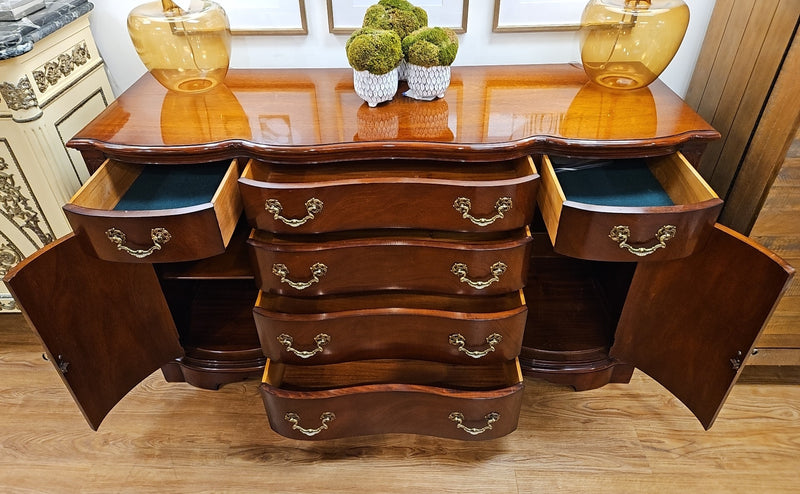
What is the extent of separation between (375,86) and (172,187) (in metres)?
0.46

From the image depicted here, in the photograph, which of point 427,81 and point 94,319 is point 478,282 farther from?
point 94,319

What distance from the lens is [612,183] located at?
112cm

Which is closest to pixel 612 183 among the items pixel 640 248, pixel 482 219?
pixel 640 248

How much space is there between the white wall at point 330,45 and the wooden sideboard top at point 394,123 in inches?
5.5

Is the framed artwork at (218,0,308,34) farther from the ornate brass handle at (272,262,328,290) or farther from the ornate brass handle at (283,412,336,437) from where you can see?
the ornate brass handle at (283,412,336,437)

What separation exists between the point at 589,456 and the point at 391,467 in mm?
455

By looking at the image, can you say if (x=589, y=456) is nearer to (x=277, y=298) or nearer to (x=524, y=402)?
(x=524, y=402)

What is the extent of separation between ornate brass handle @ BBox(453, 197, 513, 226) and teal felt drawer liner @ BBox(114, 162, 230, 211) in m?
0.49

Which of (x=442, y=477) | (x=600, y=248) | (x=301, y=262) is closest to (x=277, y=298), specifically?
(x=301, y=262)

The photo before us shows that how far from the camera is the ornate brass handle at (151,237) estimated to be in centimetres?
93

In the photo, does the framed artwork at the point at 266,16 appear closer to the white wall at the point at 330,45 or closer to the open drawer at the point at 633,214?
the white wall at the point at 330,45

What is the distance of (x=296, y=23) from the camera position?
51.0 inches

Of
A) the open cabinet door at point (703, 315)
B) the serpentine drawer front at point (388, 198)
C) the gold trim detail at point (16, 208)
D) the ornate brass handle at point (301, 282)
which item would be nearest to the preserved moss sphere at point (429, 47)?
the serpentine drawer front at point (388, 198)

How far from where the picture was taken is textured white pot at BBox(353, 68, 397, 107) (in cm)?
107
